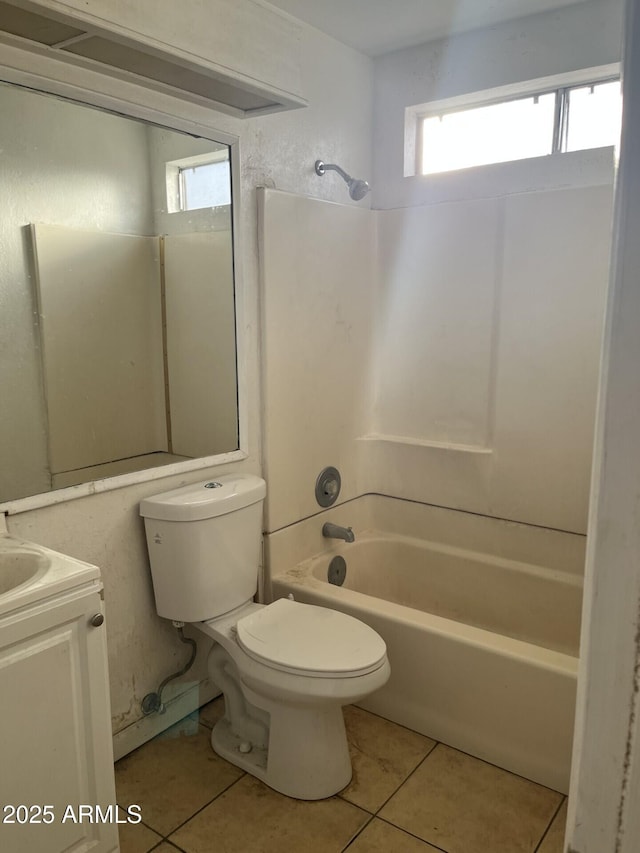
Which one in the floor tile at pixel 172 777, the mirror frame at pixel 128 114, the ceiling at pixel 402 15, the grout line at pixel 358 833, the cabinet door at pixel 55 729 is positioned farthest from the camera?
the ceiling at pixel 402 15

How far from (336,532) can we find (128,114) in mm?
1643

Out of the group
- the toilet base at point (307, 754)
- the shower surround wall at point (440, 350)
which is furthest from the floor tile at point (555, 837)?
the shower surround wall at point (440, 350)

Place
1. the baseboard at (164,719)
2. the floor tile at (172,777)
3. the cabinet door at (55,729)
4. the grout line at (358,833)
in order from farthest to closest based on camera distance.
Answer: the baseboard at (164,719) < the floor tile at (172,777) < the grout line at (358,833) < the cabinet door at (55,729)

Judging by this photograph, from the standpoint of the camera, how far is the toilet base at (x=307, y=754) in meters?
1.88

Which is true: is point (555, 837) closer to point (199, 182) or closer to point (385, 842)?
point (385, 842)

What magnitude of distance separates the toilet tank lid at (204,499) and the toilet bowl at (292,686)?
354mm

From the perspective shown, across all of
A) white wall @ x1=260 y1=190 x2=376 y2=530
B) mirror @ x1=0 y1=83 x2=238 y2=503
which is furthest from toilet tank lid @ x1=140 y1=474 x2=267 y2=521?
white wall @ x1=260 y1=190 x2=376 y2=530

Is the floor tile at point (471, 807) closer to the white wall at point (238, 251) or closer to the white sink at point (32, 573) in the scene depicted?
the white wall at point (238, 251)

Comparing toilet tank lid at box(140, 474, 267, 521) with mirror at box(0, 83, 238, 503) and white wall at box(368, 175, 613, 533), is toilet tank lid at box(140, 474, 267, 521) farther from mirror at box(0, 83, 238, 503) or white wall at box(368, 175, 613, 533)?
white wall at box(368, 175, 613, 533)

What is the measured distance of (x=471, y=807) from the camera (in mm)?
1848

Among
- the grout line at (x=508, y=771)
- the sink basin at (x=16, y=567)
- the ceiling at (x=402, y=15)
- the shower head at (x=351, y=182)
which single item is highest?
the ceiling at (x=402, y=15)

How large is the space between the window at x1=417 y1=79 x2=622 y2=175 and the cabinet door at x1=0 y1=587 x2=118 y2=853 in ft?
7.27

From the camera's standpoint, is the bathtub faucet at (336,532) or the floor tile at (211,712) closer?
the floor tile at (211,712)

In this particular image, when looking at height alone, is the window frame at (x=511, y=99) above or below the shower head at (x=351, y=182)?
above
